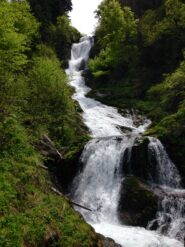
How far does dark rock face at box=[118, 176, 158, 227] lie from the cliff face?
33.4 metres

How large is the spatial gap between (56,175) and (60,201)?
391 inches

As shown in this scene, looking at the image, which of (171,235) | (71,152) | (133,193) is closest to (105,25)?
(71,152)

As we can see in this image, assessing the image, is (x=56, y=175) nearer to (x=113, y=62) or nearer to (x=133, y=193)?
(x=133, y=193)

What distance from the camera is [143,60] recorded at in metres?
45.8

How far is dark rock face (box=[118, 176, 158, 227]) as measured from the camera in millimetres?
21422

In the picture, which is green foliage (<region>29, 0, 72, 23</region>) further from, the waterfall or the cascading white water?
the waterfall

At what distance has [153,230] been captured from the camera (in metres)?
20.3

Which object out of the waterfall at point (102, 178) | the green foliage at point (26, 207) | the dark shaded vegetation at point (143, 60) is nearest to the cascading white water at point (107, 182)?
the waterfall at point (102, 178)

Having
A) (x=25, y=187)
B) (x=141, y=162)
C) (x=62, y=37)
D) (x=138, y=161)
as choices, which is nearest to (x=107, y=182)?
(x=138, y=161)

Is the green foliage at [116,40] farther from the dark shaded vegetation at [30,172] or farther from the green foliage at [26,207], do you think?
the green foliage at [26,207]

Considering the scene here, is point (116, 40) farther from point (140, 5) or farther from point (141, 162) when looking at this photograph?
point (141, 162)

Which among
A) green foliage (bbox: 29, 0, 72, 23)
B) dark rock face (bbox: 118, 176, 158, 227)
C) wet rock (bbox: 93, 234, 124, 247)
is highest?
green foliage (bbox: 29, 0, 72, 23)

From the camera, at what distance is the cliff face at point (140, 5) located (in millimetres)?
50562

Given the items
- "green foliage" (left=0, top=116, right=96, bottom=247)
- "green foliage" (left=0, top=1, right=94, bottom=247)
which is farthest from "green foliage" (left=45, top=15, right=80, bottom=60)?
"green foliage" (left=0, top=116, right=96, bottom=247)
